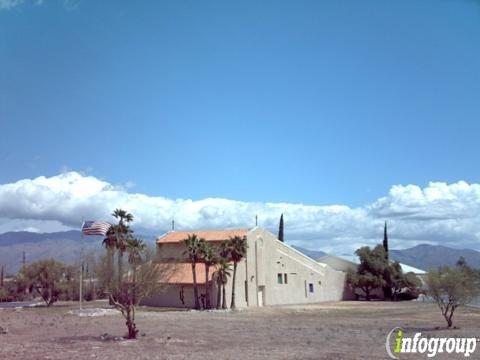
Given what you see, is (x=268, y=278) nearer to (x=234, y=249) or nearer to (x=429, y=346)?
(x=234, y=249)

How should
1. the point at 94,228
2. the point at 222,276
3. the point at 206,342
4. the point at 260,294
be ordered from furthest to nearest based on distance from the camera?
the point at 260,294, the point at 222,276, the point at 94,228, the point at 206,342

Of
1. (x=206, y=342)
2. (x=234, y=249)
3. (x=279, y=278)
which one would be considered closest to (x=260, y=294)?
(x=279, y=278)

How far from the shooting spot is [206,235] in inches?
2810

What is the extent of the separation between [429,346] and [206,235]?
1924 inches

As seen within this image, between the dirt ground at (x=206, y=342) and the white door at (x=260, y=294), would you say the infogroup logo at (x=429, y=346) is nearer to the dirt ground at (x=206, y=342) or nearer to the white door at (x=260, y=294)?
the dirt ground at (x=206, y=342)

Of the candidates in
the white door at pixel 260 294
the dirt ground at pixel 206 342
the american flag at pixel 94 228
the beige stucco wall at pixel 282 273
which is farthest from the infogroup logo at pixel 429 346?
the white door at pixel 260 294

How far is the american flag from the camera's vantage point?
50.2 metres

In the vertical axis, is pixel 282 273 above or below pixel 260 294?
above

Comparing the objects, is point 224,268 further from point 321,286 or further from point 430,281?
point 430,281

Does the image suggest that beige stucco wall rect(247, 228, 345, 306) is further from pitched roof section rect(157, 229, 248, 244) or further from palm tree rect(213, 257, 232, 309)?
palm tree rect(213, 257, 232, 309)

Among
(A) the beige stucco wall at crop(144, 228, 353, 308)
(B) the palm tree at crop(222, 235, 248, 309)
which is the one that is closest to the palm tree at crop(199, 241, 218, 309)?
(B) the palm tree at crop(222, 235, 248, 309)

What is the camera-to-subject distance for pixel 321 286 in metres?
78.4

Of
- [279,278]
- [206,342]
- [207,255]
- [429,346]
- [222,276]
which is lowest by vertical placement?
[429,346]

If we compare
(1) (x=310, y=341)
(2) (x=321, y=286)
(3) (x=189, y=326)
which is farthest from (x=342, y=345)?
(2) (x=321, y=286)
